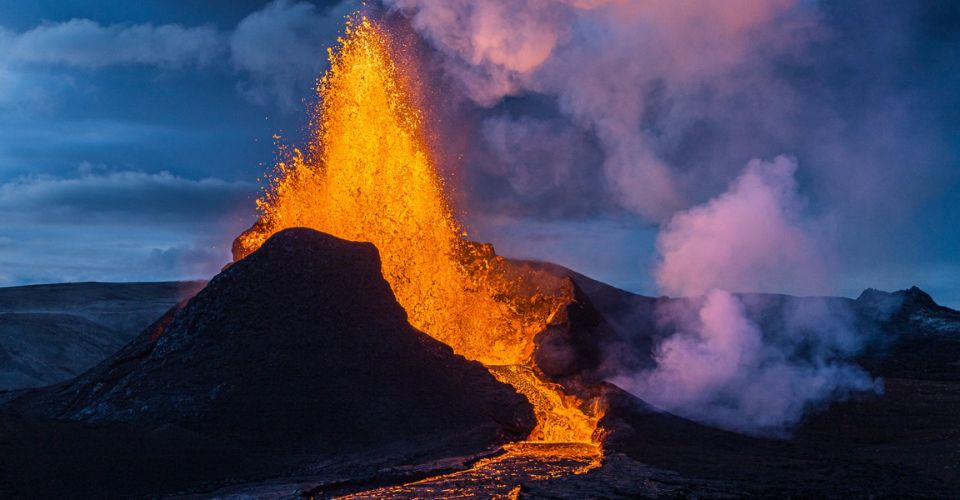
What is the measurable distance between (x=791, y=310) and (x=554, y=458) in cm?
5279

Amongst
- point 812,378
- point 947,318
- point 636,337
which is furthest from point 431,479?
point 947,318

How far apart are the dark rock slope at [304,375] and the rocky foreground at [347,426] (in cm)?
4

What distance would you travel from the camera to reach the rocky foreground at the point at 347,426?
13.2 meters

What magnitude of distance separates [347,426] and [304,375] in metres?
1.80

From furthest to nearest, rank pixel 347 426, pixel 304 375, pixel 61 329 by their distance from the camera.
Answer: pixel 61 329 → pixel 304 375 → pixel 347 426

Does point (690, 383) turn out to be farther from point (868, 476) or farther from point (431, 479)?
point (431, 479)

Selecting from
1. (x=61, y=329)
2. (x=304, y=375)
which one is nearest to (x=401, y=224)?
(x=304, y=375)

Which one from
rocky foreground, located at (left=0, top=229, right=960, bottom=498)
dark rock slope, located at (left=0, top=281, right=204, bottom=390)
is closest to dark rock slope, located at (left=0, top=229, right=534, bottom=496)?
Result: rocky foreground, located at (left=0, top=229, right=960, bottom=498)

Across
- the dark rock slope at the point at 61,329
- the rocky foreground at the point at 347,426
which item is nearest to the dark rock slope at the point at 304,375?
the rocky foreground at the point at 347,426

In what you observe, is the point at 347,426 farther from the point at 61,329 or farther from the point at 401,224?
the point at 61,329

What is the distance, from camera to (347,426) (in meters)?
17.0

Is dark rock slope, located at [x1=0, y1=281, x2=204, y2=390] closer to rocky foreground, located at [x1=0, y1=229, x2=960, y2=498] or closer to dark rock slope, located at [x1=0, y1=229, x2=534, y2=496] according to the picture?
rocky foreground, located at [x1=0, y1=229, x2=960, y2=498]

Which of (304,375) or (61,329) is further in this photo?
(61,329)

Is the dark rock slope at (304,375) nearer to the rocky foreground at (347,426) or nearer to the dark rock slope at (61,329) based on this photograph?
the rocky foreground at (347,426)
